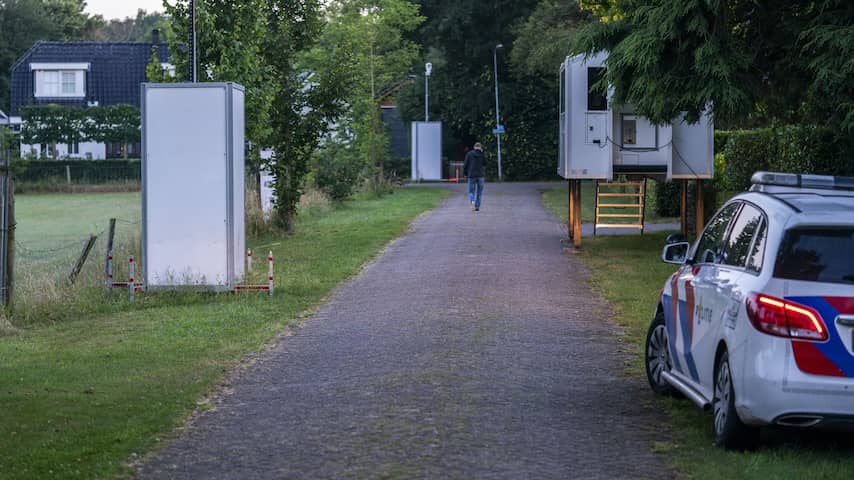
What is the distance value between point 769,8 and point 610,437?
1309 cm

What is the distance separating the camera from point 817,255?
23.4 feet

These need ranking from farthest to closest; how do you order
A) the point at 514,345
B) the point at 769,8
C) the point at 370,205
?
the point at 370,205 < the point at 769,8 < the point at 514,345

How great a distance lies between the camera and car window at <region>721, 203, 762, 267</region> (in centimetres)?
779

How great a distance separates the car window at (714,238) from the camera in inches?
337

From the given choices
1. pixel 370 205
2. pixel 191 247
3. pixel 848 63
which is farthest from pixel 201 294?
pixel 370 205

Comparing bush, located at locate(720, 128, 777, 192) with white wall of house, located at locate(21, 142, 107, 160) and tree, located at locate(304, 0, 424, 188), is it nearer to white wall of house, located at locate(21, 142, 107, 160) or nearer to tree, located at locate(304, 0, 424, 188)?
tree, located at locate(304, 0, 424, 188)

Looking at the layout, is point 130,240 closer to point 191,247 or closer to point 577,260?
point 191,247

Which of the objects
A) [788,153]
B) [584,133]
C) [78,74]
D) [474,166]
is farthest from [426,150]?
[788,153]

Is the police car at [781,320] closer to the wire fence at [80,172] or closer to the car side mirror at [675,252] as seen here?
the car side mirror at [675,252]

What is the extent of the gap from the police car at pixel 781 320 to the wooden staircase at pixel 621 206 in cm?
1648

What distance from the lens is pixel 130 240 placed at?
21.6 m

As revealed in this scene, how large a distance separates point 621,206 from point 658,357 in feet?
53.4

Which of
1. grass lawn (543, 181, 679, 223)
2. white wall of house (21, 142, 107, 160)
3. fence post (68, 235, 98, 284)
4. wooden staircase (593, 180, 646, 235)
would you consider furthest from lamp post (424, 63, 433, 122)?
→ fence post (68, 235, 98, 284)

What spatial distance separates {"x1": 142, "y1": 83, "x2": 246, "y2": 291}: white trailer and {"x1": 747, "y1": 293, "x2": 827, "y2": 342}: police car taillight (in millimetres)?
10325
